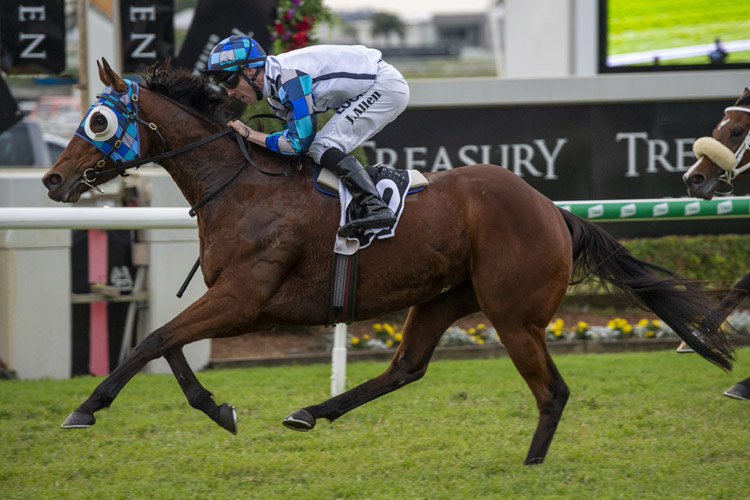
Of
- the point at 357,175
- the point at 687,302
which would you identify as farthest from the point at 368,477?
the point at 687,302

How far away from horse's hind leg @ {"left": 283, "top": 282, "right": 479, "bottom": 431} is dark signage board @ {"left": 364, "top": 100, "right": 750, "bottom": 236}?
128 inches

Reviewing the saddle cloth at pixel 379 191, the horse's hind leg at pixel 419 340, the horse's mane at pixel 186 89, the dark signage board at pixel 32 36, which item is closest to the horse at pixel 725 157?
the horse's hind leg at pixel 419 340

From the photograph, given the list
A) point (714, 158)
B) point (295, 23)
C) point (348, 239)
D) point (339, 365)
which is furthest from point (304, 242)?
point (295, 23)

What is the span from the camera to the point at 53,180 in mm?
3998

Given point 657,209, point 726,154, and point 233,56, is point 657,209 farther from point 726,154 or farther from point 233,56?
point 233,56

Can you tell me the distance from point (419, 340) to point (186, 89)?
164 cm

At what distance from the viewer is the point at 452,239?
4211 millimetres

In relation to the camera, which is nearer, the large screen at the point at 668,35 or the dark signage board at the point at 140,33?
the dark signage board at the point at 140,33

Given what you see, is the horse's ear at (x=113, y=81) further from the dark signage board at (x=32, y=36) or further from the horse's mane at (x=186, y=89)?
the dark signage board at (x=32, y=36)

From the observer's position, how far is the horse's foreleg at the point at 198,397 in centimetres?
400

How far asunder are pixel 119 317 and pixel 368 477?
3.16 meters

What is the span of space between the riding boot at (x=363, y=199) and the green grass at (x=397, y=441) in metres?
1.12

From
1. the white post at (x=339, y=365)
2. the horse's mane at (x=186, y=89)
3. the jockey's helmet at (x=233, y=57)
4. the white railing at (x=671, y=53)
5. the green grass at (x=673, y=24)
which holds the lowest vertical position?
the white post at (x=339, y=365)

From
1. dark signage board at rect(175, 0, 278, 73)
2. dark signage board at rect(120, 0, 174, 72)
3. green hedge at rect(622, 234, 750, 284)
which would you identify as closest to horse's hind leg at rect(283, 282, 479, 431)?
green hedge at rect(622, 234, 750, 284)
